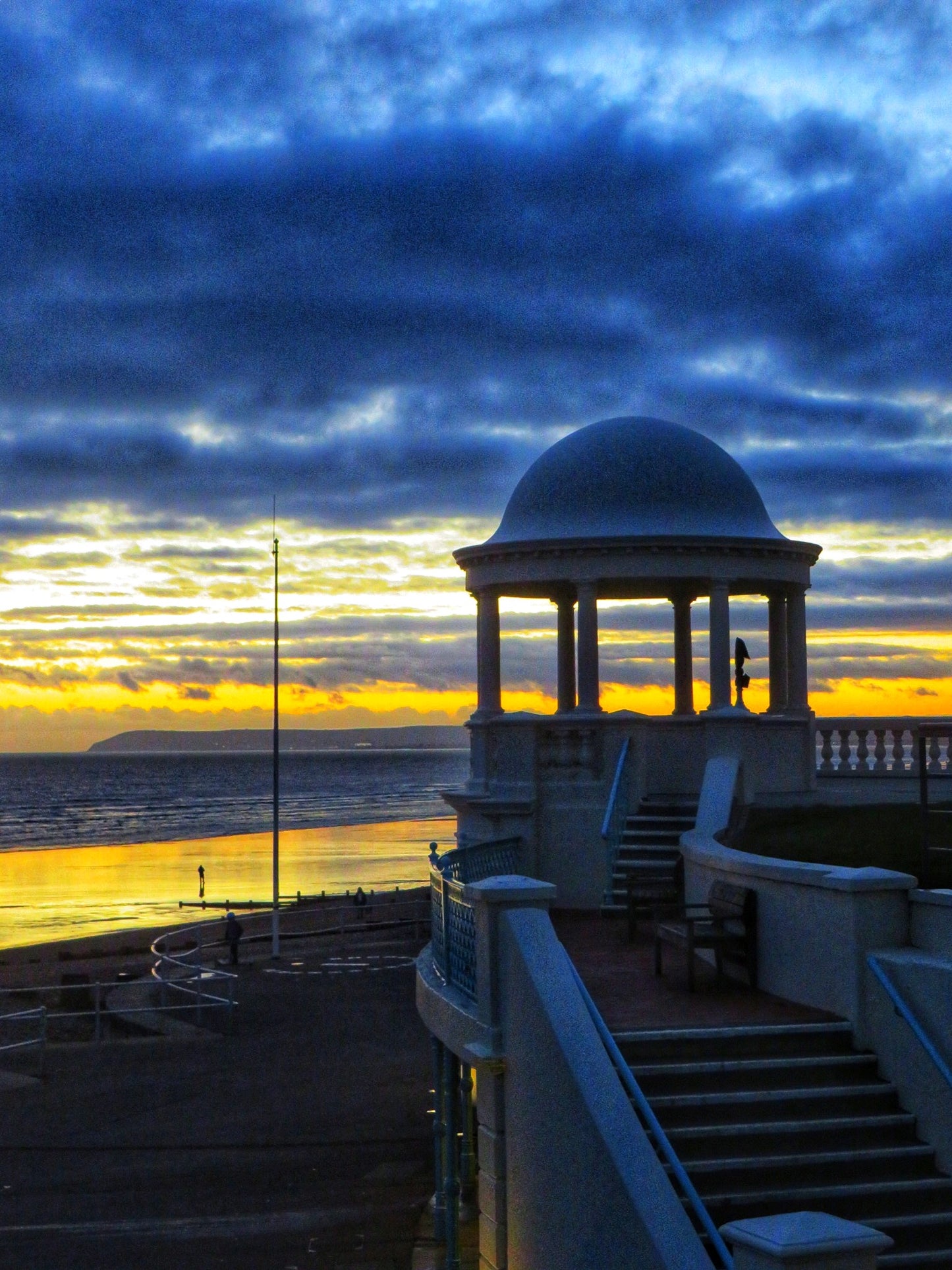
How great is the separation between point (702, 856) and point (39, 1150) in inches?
331

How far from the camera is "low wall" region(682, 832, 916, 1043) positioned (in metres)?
10.1

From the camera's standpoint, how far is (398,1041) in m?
21.7

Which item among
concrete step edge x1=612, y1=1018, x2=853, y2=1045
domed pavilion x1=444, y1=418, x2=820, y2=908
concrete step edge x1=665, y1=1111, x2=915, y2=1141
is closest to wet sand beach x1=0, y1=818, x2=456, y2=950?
domed pavilion x1=444, y1=418, x2=820, y2=908

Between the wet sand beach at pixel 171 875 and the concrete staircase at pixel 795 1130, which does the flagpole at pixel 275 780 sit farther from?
the concrete staircase at pixel 795 1130

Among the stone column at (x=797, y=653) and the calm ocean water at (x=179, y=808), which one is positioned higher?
the stone column at (x=797, y=653)

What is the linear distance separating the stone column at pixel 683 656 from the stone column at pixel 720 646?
2.63 m

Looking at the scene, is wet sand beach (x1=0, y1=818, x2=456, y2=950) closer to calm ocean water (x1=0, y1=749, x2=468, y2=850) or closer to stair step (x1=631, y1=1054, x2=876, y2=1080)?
calm ocean water (x1=0, y1=749, x2=468, y2=850)

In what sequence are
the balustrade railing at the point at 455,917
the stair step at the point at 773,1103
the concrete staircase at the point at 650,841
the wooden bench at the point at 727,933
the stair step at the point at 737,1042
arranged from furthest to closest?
1. the concrete staircase at the point at 650,841
2. the wooden bench at the point at 727,933
3. the balustrade railing at the point at 455,917
4. the stair step at the point at 737,1042
5. the stair step at the point at 773,1103

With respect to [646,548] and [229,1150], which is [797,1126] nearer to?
[229,1150]

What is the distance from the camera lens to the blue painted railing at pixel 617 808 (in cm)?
1827

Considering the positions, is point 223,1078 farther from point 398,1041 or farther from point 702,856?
point 702,856

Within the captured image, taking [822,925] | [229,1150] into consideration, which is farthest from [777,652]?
[822,925]

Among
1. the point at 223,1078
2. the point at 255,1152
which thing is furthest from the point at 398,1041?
the point at 255,1152

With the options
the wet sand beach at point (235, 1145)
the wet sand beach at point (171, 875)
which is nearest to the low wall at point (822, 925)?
the wet sand beach at point (235, 1145)
